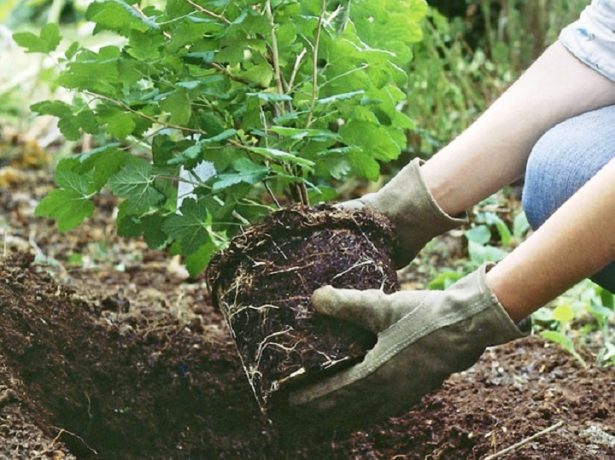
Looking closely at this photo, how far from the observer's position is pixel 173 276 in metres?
3.32

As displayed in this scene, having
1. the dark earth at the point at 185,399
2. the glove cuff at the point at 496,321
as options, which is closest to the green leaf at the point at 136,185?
the dark earth at the point at 185,399

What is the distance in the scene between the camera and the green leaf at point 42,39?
6.17 feet

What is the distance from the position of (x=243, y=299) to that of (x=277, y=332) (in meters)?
0.10

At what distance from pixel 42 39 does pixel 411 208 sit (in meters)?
0.77

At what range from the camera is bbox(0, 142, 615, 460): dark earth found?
1904 millimetres

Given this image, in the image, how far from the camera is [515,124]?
1.96 meters

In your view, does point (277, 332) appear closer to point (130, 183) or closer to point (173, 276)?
point (130, 183)

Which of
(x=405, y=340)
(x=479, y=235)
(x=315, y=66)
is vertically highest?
(x=315, y=66)

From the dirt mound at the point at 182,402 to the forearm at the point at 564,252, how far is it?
40cm

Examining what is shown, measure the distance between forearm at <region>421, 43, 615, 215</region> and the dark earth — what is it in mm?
441

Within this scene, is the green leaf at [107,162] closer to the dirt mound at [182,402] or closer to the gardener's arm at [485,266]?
the dirt mound at [182,402]

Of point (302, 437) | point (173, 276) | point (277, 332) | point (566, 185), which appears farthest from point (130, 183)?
point (173, 276)

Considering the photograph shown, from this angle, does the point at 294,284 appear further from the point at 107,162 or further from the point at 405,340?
the point at 107,162

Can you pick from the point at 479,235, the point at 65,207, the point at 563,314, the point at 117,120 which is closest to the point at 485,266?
the point at 117,120
